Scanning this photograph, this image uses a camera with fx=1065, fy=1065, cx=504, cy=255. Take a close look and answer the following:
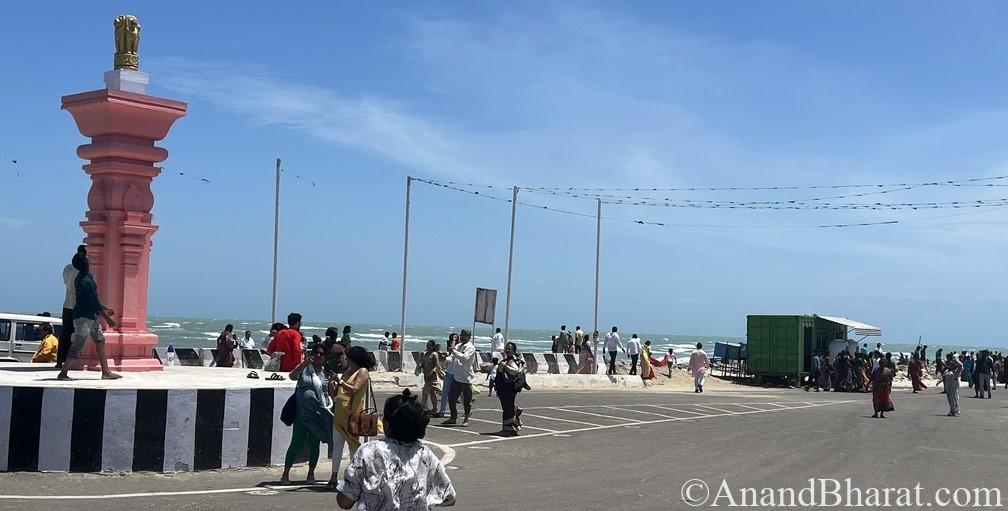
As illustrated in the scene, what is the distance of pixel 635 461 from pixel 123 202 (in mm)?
Result: 8418

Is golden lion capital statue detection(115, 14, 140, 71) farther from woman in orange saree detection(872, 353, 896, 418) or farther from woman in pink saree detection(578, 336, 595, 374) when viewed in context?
woman in pink saree detection(578, 336, 595, 374)

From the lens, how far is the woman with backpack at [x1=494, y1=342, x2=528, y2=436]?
59.0ft

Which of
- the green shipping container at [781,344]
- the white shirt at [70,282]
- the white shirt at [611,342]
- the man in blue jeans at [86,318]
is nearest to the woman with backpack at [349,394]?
the man in blue jeans at [86,318]

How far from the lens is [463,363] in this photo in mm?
19859

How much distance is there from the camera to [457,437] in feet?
57.2

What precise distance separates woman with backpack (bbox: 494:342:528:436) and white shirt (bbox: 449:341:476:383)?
928 mm

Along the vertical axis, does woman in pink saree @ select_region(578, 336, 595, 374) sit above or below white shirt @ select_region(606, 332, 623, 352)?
below

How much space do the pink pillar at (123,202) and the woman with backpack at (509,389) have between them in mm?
5673

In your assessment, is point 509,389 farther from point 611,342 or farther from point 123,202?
point 611,342

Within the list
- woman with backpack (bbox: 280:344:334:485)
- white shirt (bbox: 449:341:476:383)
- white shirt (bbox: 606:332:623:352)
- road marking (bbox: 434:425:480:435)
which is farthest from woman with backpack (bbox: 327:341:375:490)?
white shirt (bbox: 606:332:623:352)

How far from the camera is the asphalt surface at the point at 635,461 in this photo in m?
10.6

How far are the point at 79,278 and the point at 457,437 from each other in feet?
21.5

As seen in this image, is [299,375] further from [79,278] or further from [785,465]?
[785,465]

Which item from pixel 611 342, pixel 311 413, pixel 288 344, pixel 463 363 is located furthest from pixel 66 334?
pixel 611 342
